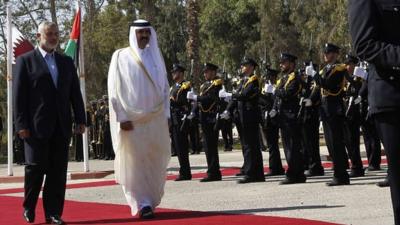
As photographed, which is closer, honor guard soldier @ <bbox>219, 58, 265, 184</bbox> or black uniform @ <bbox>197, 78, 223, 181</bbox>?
honor guard soldier @ <bbox>219, 58, 265, 184</bbox>

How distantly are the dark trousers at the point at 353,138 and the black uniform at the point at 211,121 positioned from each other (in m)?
2.10

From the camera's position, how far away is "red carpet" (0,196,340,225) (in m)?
7.66

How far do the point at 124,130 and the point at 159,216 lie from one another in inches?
37.8

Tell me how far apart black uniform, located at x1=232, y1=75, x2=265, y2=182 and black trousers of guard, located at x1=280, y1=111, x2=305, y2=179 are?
596 millimetres

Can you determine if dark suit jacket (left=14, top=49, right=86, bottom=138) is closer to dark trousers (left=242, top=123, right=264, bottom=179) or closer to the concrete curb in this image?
dark trousers (left=242, top=123, right=264, bottom=179)

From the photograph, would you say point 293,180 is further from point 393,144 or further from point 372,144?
point 393,144

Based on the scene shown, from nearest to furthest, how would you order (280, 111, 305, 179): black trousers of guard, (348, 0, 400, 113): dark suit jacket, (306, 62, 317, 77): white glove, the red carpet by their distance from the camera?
(348, 0, 400, 113): dark suit jacket < the red carpet < (306, 62, 317, 77): white glove < (280, 111, 305, 179): black trousers of guard

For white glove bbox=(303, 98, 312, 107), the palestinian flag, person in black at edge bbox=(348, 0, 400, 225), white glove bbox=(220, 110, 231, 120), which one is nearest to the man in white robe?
white glove bbox=(303, 98, 312, 107)

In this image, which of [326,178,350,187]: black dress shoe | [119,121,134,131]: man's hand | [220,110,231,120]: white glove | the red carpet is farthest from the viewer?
[220,110,231,120]: white glove

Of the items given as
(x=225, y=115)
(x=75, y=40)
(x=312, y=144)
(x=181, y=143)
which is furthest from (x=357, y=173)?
(x=75, y=40)

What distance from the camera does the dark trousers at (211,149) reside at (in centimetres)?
1309

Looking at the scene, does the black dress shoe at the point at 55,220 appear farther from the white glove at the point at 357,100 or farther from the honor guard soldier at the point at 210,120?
the white glove at the point at 357,100

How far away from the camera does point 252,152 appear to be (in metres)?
12.2

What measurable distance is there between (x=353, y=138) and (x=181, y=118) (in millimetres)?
2815
